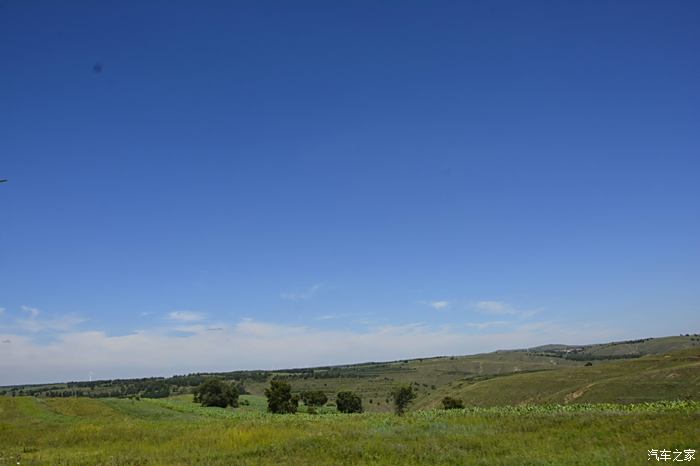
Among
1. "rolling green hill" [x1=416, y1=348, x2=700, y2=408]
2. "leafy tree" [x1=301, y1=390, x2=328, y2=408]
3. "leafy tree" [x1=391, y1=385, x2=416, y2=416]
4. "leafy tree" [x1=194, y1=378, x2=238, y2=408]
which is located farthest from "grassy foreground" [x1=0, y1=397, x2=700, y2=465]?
"leafy tree" [x1=301, y1=390, x2=328, y2=408]

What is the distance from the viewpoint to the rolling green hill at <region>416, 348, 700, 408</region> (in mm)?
62344

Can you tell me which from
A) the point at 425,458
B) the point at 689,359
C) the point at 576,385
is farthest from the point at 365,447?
the point at 689,359

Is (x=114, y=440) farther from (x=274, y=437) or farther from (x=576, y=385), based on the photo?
(x=576, y=385)

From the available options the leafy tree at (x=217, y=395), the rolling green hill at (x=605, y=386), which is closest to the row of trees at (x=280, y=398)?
the leafy tree at (x=217, y=395)

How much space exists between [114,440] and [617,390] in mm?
63966

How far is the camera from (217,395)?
93.8 meters

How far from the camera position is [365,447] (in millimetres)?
19766

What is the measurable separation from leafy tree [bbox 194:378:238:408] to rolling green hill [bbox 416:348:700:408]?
40.6 meters

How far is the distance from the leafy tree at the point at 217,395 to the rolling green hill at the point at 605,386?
40.6m

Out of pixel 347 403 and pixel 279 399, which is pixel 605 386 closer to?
pixel 347 403

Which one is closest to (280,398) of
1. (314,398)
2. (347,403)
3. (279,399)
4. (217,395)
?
(279,399)

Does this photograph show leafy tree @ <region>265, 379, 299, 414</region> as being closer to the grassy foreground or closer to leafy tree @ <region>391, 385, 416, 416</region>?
leafy tree @ <region>391, 385, 416, 416</region>

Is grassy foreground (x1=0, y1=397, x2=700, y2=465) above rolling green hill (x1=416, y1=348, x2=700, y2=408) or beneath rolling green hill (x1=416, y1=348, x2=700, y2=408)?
above

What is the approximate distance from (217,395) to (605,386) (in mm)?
67422
